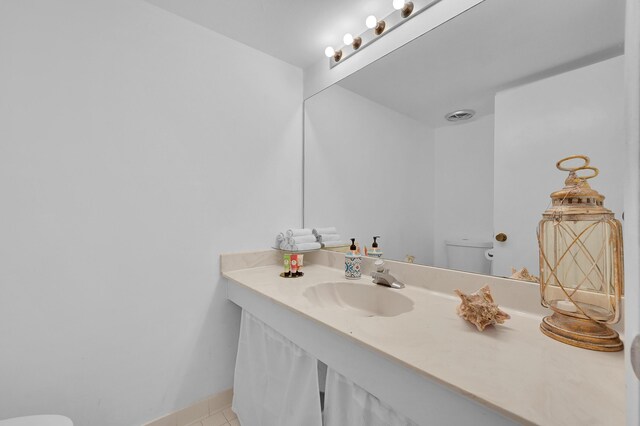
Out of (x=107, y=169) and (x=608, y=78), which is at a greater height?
(x=608, y=78)

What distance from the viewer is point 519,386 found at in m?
0.49

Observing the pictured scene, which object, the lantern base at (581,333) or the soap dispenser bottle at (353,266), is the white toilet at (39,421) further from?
the lantern base at (581,333)

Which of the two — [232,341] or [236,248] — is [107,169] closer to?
[236,248]

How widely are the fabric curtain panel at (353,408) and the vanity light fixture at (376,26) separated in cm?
143

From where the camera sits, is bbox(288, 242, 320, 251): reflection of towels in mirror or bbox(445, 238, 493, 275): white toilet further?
bbox(288, 242, 320, 251): reflection of towels in mirror

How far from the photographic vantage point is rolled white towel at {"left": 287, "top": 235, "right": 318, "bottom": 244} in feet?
4.91

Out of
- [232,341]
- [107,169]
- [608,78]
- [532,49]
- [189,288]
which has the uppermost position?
[532,49]

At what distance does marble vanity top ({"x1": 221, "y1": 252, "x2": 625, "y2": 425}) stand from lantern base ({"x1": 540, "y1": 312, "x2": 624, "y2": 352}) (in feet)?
0.05

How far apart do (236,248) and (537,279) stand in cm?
132

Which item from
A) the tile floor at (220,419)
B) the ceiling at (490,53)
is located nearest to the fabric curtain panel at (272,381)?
the tile floor at (220,419)

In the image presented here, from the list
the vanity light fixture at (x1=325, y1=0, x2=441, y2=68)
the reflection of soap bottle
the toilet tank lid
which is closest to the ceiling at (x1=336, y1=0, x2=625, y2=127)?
the vanity light fixture at (x1=325, y1=0, x2=441, y2=68)

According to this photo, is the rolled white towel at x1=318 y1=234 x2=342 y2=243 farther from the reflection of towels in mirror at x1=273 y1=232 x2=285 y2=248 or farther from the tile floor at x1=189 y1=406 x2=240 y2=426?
the tile floor at x1=189 y1=406 x2=240 y2=426

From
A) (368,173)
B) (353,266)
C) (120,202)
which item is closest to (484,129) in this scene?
(368,173)

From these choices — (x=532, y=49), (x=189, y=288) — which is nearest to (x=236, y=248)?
(x=189, y=288)
